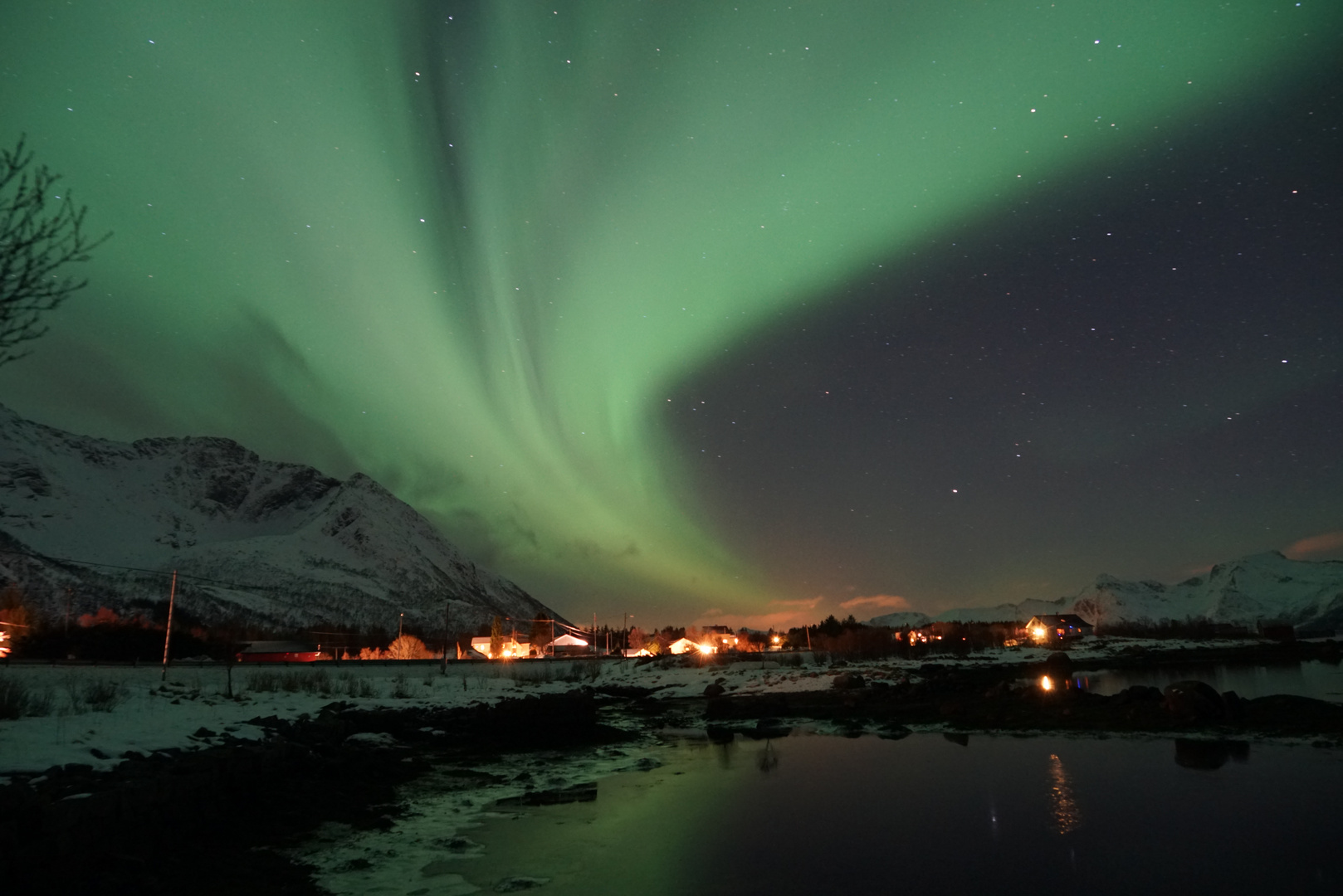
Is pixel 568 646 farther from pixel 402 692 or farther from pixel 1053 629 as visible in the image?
pixel 402 692

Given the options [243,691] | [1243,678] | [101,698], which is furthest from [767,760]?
[1243,678]

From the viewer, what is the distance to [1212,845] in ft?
44.4

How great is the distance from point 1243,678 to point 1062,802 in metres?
56.6

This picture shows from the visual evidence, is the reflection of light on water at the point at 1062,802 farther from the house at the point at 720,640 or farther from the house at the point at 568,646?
the house at the point at 568,646

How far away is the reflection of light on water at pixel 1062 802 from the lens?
15469 mm

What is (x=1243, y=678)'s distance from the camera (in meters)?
60.0

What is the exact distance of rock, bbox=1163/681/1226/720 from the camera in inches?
1136

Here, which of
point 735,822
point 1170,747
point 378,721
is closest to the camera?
point 735,822

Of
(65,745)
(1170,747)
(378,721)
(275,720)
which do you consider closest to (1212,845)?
(1170,747)

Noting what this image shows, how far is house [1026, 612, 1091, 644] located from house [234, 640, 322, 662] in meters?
125

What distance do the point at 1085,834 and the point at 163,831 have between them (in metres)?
17.6

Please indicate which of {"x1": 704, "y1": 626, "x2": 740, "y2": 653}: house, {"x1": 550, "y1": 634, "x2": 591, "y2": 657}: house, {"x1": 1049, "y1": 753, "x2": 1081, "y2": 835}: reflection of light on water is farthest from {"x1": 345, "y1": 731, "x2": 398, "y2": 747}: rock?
{"x1": 550, "y1": 634, "x2": 591, "y2": 657}: house

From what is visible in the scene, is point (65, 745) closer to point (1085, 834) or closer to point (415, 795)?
point (415, 795)

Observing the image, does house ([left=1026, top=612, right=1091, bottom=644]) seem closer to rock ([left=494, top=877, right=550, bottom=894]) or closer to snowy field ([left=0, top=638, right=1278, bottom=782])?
snowy field ([left=0, top=638, right=1278, bottom=782])
